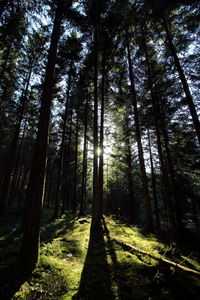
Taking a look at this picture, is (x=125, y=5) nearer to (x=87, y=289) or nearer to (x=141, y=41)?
(x=141, y=41)

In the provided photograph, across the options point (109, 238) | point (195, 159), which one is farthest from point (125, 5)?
point (195, 159)

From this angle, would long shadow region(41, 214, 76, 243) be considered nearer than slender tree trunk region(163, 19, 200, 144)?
Yes

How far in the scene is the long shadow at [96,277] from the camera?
335 cm

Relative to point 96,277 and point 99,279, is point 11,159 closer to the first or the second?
point 96,277

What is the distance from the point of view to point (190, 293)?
9.86 ft

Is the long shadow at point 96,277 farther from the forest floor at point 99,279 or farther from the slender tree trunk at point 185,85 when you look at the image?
the slender tree trunk at point 185,85

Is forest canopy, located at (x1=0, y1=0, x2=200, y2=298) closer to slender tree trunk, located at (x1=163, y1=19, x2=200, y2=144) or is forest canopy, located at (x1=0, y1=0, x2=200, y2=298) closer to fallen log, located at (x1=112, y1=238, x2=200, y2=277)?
slender tree trunk, located at (x1=163, y1=19, x2=200, y2=144)

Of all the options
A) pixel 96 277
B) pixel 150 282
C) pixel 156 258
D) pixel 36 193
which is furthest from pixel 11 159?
pixel 150 282

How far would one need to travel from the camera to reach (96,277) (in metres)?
4.08

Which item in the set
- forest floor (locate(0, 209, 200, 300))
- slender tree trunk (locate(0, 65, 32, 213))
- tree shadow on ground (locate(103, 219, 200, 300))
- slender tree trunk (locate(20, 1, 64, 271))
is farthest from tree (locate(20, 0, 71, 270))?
slender tree trunk (locate(0, 65, 32, 213))

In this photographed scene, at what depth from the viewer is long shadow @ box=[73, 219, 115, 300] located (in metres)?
3.35

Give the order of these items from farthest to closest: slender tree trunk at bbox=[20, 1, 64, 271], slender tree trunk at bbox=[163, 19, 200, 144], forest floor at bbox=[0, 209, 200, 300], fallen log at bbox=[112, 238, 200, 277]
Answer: slender tree trunk at bbox=[163, 19, 200, 144] < slender tree trunk at bbox=[20, 1, 64, 271] < fallen log at bbox=[112, 238, 200, 277] < forest floor at bbox=[0, 209, 200, 300]

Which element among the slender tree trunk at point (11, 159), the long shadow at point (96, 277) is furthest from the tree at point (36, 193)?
the slender tree trunk at point (11, 159)

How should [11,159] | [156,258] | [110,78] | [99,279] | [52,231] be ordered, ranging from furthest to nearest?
[11,159], [110,78], [52,231], [156,258], [99,279]
